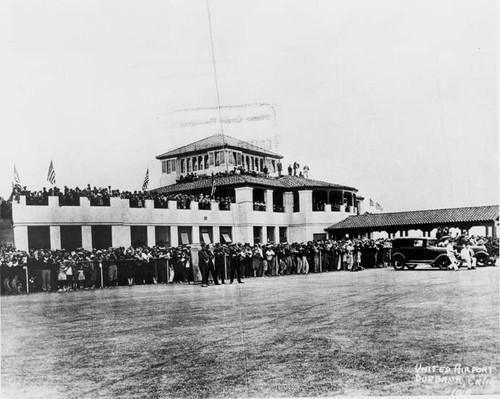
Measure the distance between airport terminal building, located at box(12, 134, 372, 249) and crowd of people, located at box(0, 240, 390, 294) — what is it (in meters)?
0.53

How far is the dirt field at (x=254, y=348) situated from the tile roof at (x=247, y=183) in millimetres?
19329

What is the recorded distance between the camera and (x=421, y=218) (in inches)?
1469

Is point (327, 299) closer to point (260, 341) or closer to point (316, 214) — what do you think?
point (260, 341)

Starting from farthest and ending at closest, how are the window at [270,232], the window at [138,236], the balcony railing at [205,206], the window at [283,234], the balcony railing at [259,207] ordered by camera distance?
1. the window at [283,234]
2. the window at [270,232]
3. the balcony railing at [259,207]
4. the balcony railing at [205,206]
5. the window at [138,236]

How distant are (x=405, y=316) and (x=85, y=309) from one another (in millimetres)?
7153

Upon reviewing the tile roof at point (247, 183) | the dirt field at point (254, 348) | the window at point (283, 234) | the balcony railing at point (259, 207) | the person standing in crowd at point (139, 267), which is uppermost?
the tile roof at point (247, 183)

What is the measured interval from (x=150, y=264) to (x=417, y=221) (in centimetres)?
2203

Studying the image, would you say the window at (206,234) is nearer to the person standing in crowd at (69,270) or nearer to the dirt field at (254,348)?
the person standing in crowd at (69,270)

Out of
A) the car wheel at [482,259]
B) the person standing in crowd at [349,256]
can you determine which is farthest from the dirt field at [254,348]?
the person standing in crowd at [349,256]

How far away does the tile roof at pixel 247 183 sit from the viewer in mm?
31938

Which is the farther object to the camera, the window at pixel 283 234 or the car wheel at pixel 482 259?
the window at pixel 283 234

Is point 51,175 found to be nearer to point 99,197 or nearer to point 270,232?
point 99,197

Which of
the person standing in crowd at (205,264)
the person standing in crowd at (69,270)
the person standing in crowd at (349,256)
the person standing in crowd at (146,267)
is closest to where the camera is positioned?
the person standing in crowd at (69,270)

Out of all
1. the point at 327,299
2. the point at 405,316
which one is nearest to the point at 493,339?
the point at 405,316
